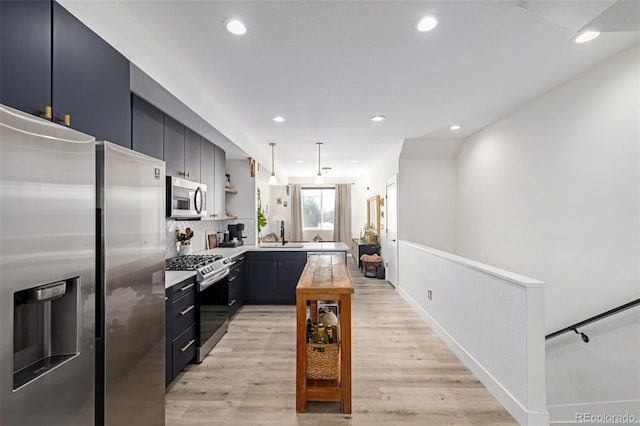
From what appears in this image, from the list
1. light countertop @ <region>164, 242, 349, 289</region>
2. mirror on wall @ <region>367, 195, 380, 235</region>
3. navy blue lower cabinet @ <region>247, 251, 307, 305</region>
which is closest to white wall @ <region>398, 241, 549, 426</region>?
light countertop @ <region>164, 242, 349, 289</region>

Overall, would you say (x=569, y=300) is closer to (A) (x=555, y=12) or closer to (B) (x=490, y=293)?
(B) (x=490, y=293)

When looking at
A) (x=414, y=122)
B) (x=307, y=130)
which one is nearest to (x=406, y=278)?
(x=414, y=122)

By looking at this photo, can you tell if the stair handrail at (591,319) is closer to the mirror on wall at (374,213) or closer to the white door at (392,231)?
the white door at (392,231)

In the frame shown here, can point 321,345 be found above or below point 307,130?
below

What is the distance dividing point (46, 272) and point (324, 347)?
1.70m

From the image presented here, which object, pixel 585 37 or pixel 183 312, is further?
pixel 183 312

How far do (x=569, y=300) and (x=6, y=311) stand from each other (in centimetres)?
381

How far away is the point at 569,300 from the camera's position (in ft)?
9.28

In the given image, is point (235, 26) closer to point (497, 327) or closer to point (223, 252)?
point (497, 327)

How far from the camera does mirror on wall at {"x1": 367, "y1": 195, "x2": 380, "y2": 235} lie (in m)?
7.10

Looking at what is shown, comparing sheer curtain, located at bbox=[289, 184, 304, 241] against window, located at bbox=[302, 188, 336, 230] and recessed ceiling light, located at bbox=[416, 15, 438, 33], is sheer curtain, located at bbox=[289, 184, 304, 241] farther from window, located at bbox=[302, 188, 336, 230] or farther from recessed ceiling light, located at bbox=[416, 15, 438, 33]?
recessed ceiling light, located at bbox=[416, 15, 438, 33]

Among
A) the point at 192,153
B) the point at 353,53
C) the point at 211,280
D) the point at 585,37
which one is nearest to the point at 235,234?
the point at 192,153

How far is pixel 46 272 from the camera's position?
3.32 ft

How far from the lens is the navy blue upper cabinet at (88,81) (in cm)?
133
